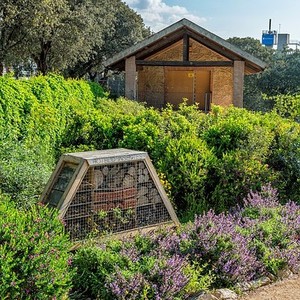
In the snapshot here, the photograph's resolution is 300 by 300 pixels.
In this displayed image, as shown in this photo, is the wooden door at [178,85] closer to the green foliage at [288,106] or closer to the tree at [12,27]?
the tree at [12,27]

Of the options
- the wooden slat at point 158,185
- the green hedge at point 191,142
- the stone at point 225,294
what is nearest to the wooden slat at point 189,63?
the green hedge at point 191,142

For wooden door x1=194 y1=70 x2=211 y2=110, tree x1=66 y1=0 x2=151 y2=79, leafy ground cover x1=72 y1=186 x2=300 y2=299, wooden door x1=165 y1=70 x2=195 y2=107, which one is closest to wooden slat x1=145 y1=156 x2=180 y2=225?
leafy ground cover x1=72 y1=186 x2=300 y2=299

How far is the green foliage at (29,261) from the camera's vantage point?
332 centimetres

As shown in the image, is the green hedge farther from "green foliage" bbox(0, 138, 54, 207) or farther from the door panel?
the door panel

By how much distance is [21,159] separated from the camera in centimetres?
733

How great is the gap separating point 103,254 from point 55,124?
6104mm

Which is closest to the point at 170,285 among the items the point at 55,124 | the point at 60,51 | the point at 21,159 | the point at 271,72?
the point at 21,159

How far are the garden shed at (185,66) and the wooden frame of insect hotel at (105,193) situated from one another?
13603 mm

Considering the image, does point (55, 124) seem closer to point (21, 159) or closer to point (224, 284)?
point (21, 159)

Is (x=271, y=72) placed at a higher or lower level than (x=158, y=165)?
higher

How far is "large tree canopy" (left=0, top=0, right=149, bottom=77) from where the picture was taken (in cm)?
2188

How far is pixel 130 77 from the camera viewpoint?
20.5m

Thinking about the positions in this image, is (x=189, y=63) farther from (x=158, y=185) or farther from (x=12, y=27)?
(x=158, y=185)

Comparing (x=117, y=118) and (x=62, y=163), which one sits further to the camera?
(x=117, y=118)
